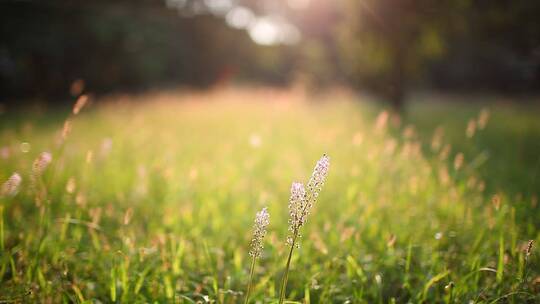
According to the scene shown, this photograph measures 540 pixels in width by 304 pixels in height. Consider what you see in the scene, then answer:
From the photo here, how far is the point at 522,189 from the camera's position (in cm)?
389

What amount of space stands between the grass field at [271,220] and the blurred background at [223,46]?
154 cm

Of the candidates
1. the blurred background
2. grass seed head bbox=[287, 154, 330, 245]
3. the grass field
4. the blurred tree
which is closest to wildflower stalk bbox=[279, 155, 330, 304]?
grass seed head bbox=[287, 154, 330, 245]

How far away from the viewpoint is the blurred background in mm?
10109

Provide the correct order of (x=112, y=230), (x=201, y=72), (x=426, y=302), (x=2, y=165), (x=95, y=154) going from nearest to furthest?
1. (x=426, y=302)
2. (x=112, y=230)
3. (x=2, y=165)
4. (x=95, y=154)
5. (x=201, y=72)

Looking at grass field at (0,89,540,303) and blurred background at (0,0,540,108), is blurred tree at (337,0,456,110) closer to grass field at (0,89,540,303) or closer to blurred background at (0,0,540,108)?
blurred background at (0,0,540,108)

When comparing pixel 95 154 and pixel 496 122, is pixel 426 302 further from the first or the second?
pixel 496 122

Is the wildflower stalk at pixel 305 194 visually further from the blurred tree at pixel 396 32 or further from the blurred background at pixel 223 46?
the blurred tree at pixel 396 32

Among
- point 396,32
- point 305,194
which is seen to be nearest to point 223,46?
point 396,32

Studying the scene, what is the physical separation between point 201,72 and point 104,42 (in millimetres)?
8070

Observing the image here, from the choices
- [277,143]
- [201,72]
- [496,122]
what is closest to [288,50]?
[201,72]

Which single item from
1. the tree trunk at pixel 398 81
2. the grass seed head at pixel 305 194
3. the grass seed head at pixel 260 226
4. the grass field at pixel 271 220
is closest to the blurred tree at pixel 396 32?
the tree trunk at pixel 398 81

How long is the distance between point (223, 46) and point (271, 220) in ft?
68.8

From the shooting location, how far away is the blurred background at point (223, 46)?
1011cm

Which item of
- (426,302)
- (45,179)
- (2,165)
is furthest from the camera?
(2,165)
